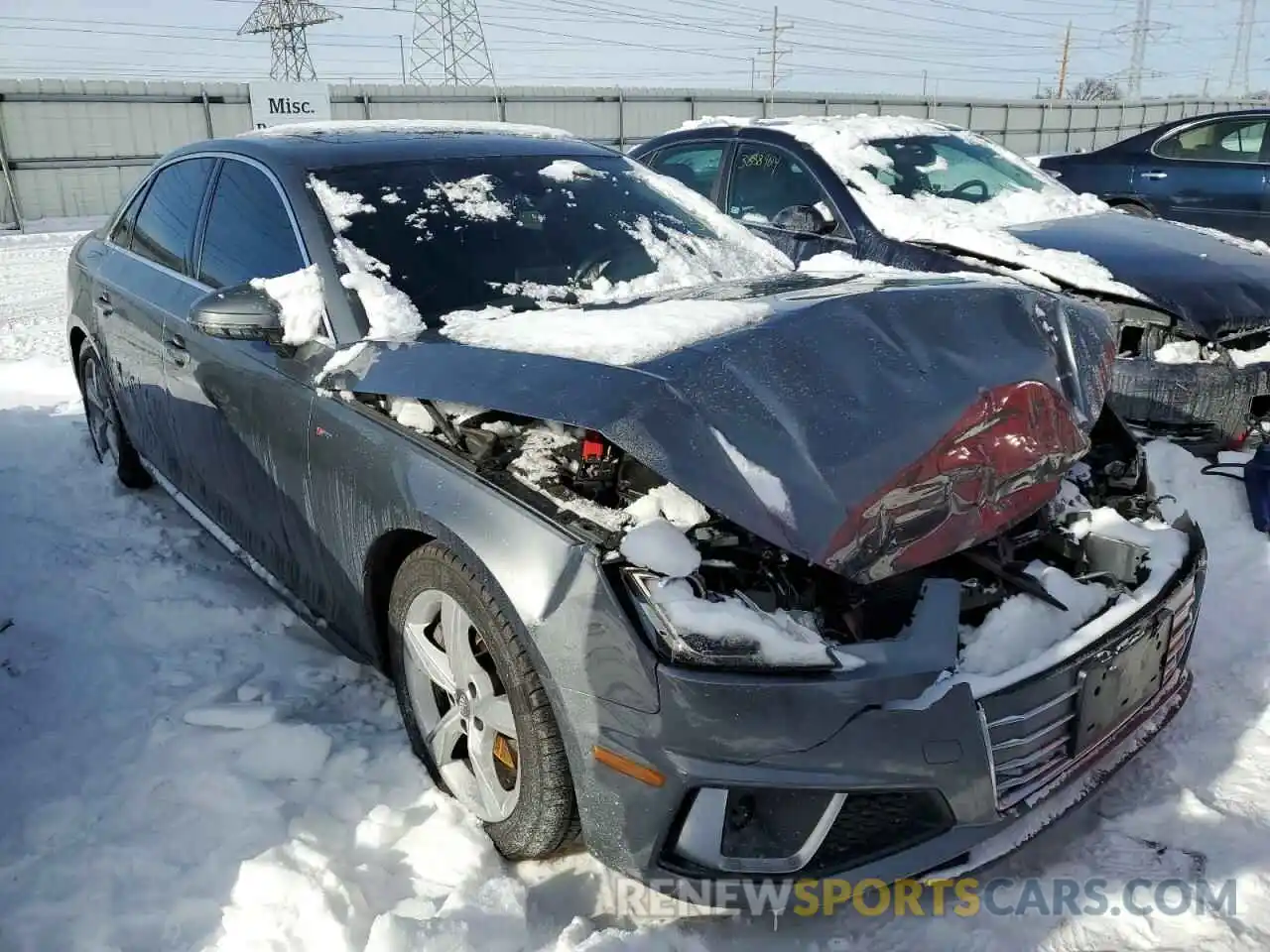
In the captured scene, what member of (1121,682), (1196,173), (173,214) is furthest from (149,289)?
(1196,173)

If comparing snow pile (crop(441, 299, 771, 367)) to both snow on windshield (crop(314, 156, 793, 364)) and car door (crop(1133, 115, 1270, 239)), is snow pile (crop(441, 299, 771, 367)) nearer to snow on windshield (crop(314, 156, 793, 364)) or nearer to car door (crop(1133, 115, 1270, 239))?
snow on windshield (crop(314, 156, 793, 364))

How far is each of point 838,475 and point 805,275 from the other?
1.40m

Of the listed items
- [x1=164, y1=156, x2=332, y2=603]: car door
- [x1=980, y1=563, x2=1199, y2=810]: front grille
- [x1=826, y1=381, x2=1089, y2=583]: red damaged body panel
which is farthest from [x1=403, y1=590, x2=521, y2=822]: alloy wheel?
[x1=980, y1=563, x2=1199, y2=810]: front grille

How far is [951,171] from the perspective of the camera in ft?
19.1

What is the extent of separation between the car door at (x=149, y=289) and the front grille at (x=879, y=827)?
2765 mm

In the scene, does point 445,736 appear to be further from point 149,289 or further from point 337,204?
point 149,289

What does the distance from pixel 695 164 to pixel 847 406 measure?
436cm

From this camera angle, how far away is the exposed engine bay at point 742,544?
2021 mm

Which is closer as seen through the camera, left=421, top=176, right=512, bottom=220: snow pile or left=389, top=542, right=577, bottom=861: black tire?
left=389, top=542, right=577, bottom=861: black tire

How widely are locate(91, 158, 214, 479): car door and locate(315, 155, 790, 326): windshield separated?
941 millimetres

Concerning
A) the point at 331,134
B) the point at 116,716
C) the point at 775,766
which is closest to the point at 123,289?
the point at 331,134

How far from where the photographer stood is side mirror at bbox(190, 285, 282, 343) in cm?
264

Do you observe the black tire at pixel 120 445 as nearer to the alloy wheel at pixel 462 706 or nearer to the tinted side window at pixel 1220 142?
the alloy wheel at pixel 462 706

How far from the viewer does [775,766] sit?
182 centimetres
